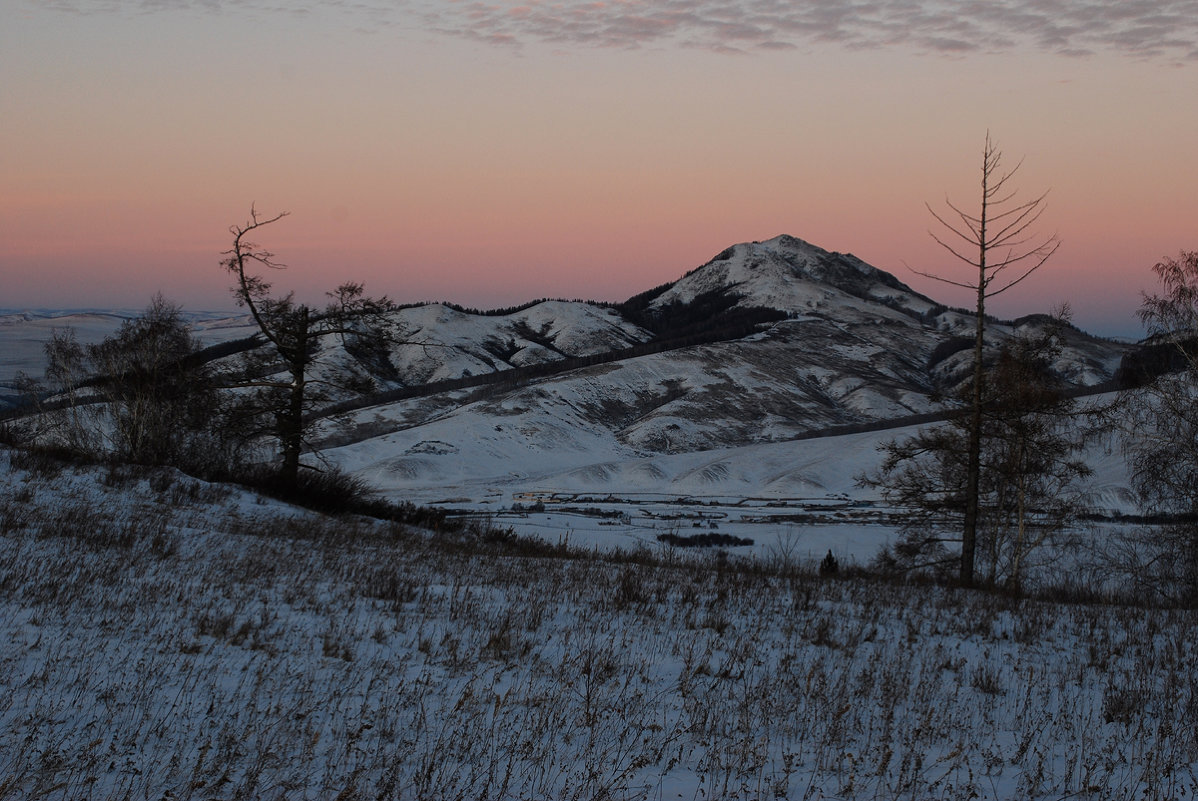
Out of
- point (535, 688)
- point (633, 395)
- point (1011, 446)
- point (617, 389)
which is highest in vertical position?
point (1011, 446)

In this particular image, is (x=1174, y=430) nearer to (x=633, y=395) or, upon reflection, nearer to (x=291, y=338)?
(x=291, y=338)

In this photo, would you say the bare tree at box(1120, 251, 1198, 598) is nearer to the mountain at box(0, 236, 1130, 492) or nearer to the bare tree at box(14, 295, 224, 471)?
the bare tree at box(14, 295, 224, 471)

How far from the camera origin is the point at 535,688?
6.80 meters

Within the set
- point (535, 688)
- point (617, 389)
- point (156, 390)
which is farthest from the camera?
point (617, 389)

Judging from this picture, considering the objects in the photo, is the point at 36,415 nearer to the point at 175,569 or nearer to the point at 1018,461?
the point at 175,569

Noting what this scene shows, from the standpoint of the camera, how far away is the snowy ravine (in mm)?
5094

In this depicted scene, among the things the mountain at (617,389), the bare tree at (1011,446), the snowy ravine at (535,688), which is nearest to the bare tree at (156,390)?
the snowy ravine at (535,688)

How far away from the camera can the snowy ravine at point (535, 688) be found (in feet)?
16.7

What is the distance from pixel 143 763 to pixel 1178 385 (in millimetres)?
23123

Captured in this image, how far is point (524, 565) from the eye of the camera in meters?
15.0

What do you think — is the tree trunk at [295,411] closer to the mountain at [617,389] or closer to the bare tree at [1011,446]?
the bare tree at [1011,446]

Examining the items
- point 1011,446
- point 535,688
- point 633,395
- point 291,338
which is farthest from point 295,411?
point 633,395

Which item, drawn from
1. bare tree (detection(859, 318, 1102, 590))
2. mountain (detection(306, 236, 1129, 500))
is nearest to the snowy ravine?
bare tree (detection(859, 318, 1102, 590))

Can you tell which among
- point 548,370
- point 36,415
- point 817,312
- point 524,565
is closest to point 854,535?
point 524,565
